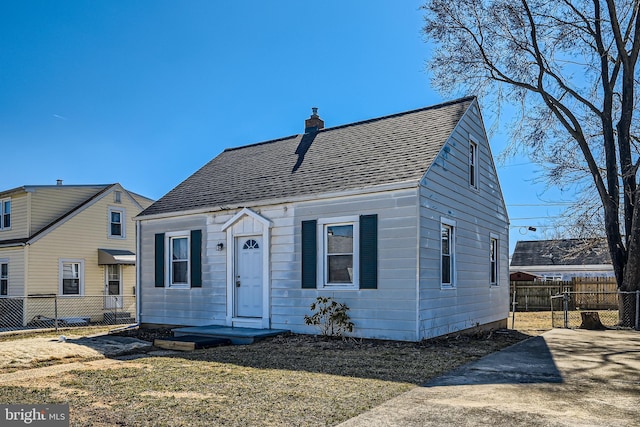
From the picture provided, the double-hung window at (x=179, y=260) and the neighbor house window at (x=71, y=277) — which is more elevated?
the double-hung window at (x=179, y=260)

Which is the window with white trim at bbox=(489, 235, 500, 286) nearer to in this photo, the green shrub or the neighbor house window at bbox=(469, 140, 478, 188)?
the neighbor house window at bbox=(469, 140, 478, 188)

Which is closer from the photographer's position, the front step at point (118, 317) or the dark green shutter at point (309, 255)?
the dark green shutter at point (309, 255)

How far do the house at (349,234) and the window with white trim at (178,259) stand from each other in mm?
38

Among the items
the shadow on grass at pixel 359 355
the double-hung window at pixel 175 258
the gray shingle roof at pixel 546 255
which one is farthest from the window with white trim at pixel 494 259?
the gray shingle roof at pixel 546 255

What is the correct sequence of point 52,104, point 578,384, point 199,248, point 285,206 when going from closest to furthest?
1. point 578,384
2. point 285,206
3. point 199,248
4. point 52,104

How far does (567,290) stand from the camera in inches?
1008

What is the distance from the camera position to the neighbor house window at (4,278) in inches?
828

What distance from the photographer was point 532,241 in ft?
146

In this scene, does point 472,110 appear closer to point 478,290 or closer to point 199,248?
point 478,290

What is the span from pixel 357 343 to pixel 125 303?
15194 millimetres

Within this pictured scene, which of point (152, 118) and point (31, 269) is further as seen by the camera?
point (31, 269)

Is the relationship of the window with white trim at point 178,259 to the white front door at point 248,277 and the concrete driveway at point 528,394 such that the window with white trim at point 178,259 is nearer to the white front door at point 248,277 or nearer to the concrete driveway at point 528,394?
the white front door at point 248,277

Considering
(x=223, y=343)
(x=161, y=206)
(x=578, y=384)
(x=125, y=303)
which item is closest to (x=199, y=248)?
(x=161, y=206)

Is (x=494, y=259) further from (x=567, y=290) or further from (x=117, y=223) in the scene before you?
(x=117, y=223)
